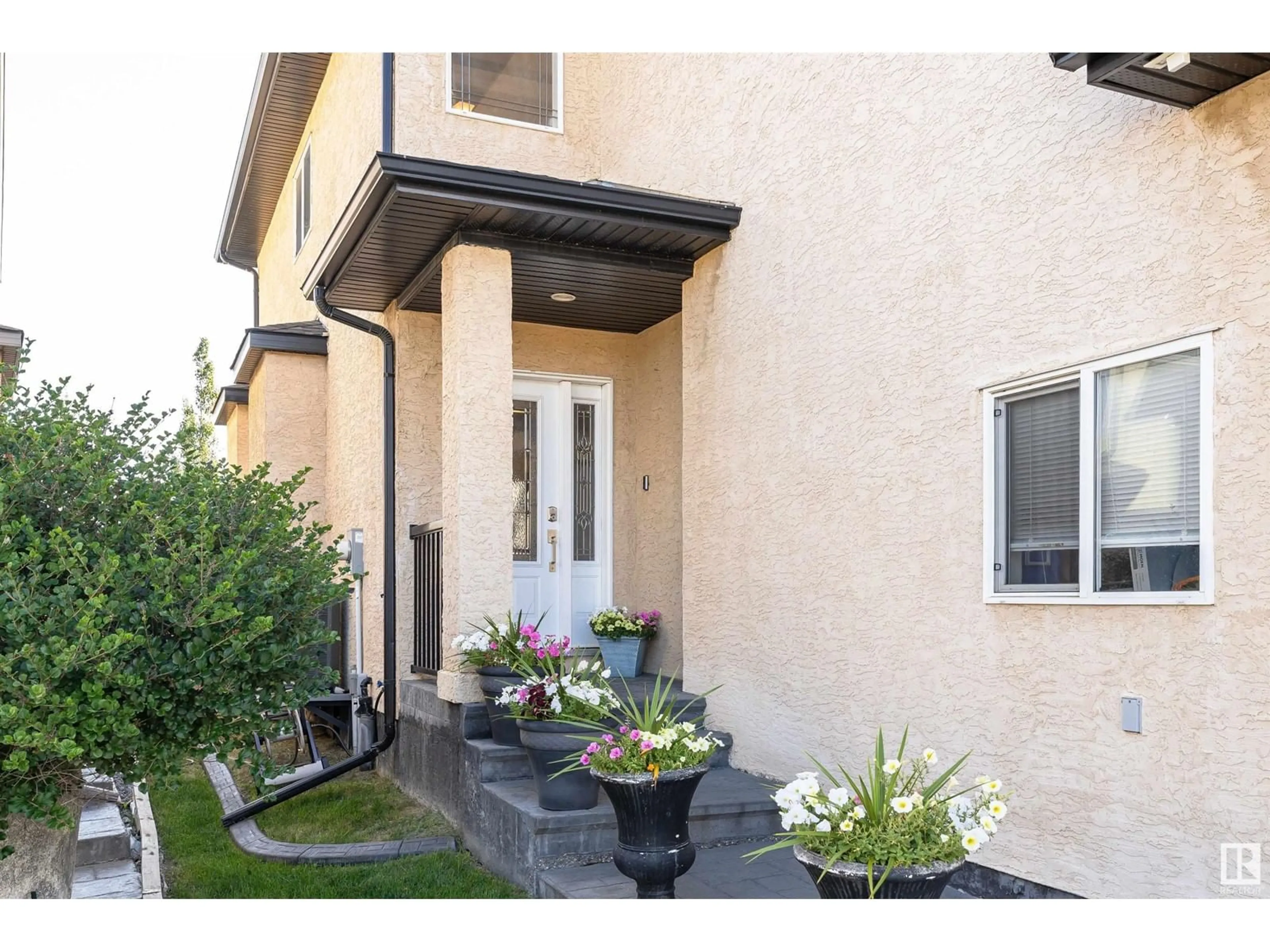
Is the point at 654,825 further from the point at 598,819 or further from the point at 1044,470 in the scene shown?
the point at 1044,470

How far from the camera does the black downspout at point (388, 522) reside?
7.88 m

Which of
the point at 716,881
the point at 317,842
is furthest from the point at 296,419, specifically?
the point at 716,881

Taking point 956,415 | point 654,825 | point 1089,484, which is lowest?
point 654,825

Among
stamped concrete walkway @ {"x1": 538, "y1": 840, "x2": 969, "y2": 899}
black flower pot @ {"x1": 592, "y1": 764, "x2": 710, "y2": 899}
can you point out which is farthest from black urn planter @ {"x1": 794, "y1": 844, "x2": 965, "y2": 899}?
stamped concrete walkway @ {"x1": 538, "y1": 840, "x2": 969, "y2": 899}

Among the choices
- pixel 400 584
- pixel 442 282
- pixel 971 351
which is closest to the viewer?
pixel 971 351

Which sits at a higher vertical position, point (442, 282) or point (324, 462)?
point (442, 282)

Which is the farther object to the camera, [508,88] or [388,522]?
[508,88]

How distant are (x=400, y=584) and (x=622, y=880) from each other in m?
3.69

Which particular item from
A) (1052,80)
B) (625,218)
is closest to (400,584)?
(625,218)

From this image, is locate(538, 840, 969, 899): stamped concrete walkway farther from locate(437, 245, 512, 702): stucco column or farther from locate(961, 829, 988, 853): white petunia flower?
locate(437, 245, 512, 702): stucco column

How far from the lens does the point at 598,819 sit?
17.0 ft

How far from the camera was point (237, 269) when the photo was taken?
55.1 ft

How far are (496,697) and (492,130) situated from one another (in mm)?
4606
